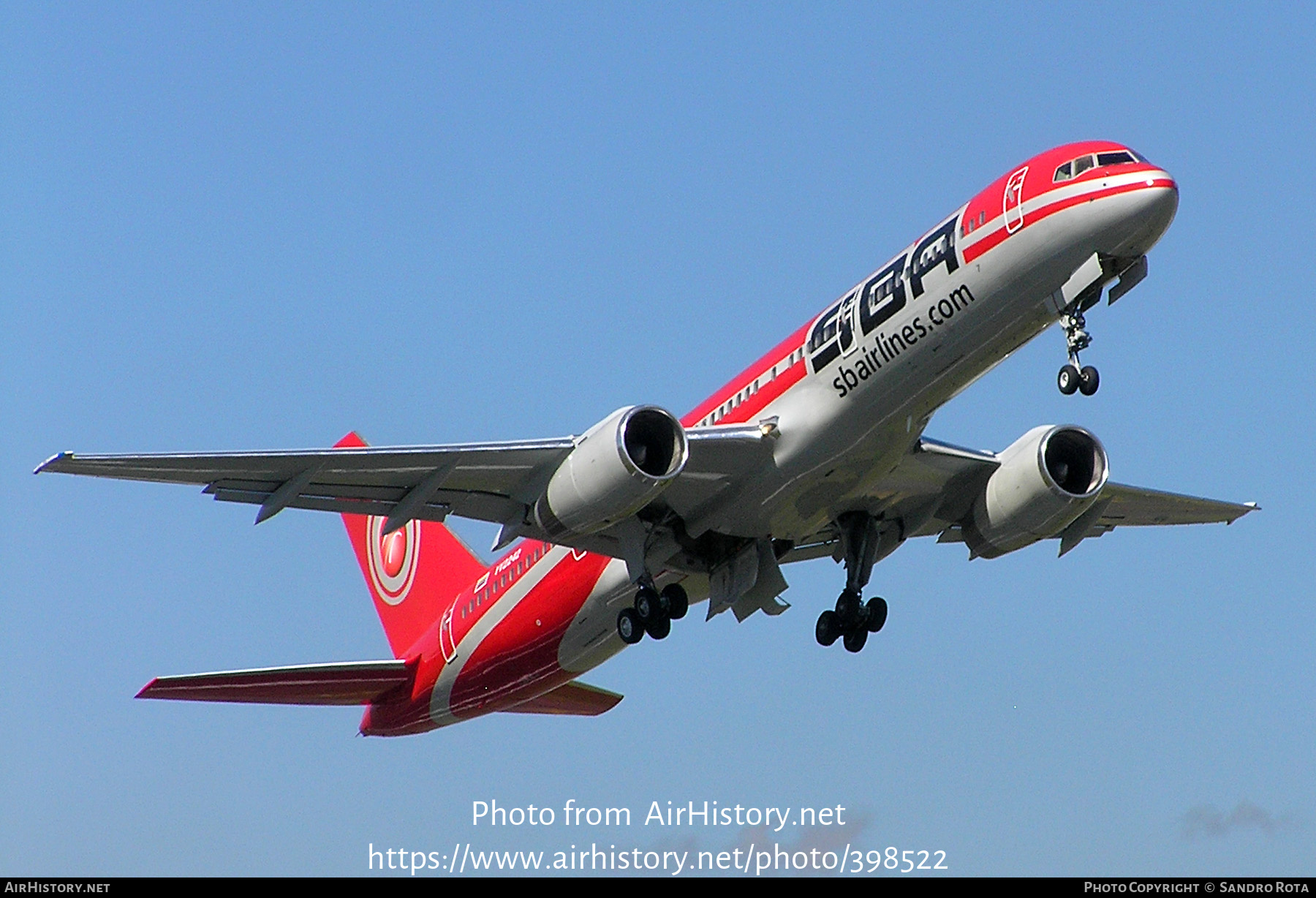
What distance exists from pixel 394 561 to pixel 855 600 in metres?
12.2

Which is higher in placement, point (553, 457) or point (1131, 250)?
point (1131, 250)

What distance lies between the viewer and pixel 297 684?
3334 cm

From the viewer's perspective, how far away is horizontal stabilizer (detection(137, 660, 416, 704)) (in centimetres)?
3080

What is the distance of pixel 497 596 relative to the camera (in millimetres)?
33500

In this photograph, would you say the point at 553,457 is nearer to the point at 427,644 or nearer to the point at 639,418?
the point at 639,418

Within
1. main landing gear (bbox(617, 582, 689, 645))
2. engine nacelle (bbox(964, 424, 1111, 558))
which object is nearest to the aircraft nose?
engine nacelle (bbox(964, 424, 1111, 558))

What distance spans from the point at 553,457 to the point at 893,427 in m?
5.36

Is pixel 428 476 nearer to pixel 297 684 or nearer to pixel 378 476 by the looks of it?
pixel 378 476

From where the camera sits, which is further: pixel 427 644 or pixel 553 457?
pixel 427 644

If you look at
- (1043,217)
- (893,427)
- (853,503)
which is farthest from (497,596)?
(1043,217)

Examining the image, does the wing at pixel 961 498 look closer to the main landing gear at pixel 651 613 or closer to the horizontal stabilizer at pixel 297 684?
the main landing gear at pixel 651 613

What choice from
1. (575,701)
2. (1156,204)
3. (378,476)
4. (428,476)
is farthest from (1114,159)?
(575,701)

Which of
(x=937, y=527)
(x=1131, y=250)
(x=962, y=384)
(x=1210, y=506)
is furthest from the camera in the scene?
(x=1210, y=506)

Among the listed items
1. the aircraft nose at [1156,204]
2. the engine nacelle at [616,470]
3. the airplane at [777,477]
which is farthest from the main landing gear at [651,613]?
the aircraft nose at [1156,204]
